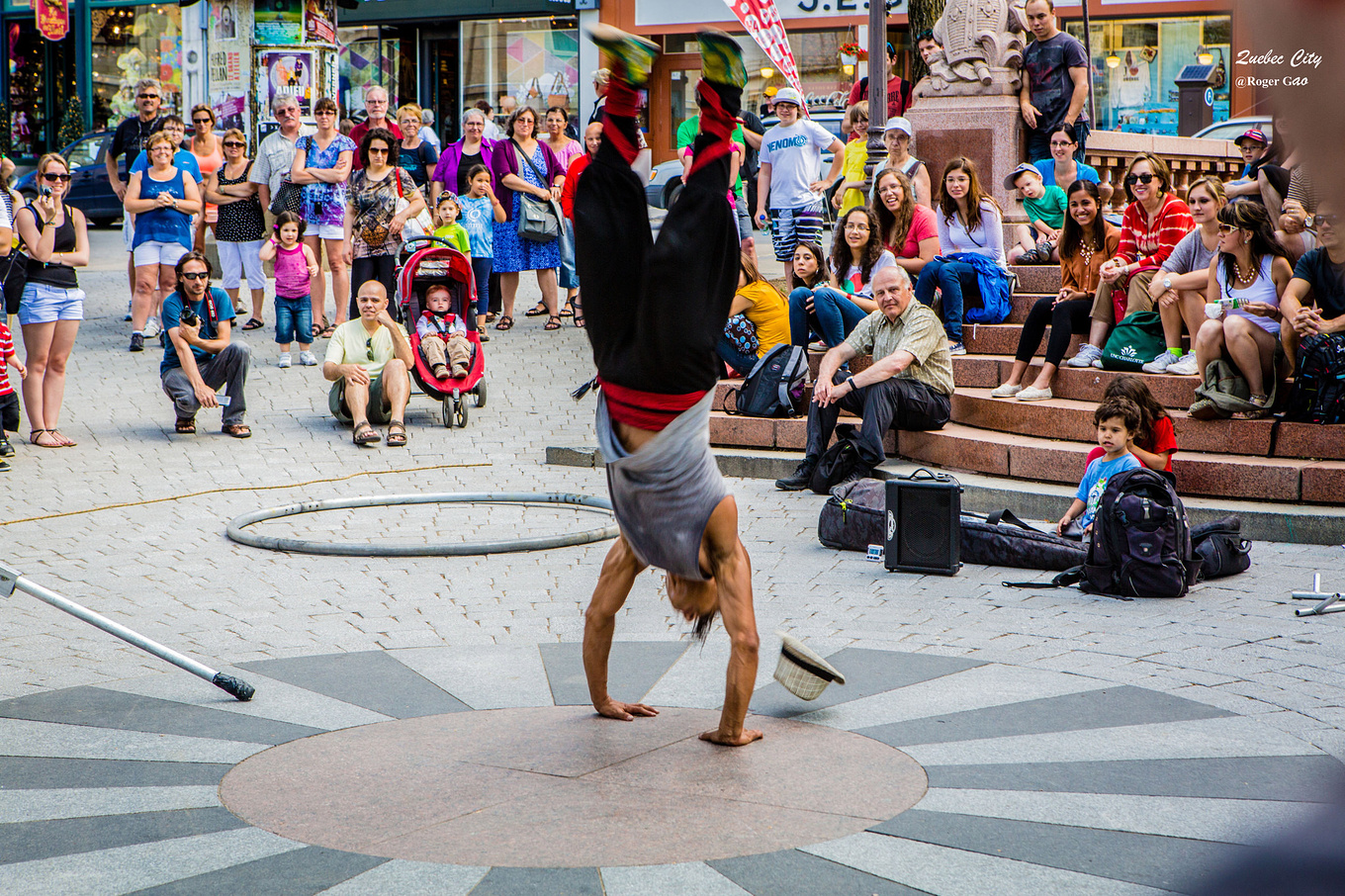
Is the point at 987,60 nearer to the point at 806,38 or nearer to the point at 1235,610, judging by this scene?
the point at 1235,610

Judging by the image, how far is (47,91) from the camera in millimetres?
34281

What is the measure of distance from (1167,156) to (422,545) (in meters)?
10.6

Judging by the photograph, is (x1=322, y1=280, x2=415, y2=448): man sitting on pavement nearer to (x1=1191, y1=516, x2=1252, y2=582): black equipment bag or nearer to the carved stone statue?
the carved stone statue

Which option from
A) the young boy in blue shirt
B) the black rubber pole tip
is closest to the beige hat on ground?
the black rubber pole tip

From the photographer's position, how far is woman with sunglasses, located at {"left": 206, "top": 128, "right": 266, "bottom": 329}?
14352 mm

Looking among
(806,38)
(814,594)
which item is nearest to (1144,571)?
(814,594)

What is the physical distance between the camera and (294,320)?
13.8 metres

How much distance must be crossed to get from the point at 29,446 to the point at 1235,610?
879 cm

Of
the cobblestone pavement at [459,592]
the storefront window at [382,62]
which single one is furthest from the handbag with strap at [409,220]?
the storefront window at [382,62]

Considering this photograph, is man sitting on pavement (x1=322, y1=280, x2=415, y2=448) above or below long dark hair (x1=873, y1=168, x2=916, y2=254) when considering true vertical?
below

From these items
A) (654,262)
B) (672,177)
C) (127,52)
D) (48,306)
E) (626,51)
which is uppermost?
(127,52)

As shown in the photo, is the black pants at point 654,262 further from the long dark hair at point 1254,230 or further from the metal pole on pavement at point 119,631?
the long dark hair at point 1254,230

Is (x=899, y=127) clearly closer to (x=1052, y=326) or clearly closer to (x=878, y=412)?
(x=1052, y=326)

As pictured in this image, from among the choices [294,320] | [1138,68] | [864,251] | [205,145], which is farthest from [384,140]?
[1138,68]
